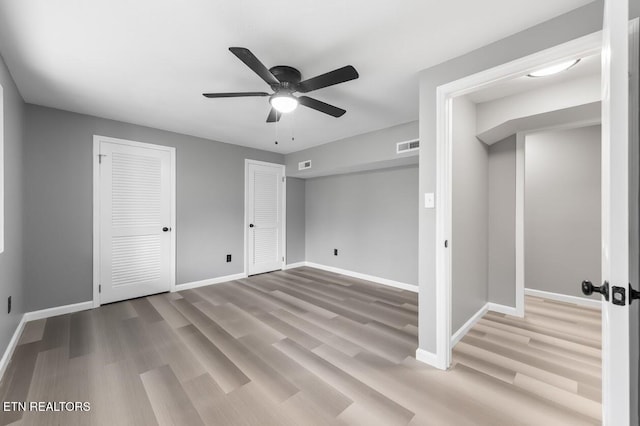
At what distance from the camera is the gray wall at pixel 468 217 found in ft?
7.53

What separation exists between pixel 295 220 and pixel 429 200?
368cm

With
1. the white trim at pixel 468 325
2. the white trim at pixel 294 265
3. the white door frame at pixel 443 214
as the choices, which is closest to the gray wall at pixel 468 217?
the white trim at pixel 468 325

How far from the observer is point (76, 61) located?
2.00 m

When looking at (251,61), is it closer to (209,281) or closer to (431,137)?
(431,137)

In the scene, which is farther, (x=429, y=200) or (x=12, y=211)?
(x=12, y=211)

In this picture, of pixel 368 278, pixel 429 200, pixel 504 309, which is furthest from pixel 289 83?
pixel 368 278

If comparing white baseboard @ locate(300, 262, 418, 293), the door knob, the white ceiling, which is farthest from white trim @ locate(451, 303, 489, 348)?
the white ceiling

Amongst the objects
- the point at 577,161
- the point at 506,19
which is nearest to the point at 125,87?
the point at 506,19

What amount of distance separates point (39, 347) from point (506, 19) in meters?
4.31

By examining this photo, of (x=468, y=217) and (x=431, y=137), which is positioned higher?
(x=431, y=137)

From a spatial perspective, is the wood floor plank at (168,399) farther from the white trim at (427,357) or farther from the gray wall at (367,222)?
the gray wall at (367,222)

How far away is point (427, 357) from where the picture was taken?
6.61 feet

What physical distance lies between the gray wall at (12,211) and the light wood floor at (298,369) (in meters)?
0.31

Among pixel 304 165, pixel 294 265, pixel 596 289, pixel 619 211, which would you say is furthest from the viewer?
pixel 294 265
